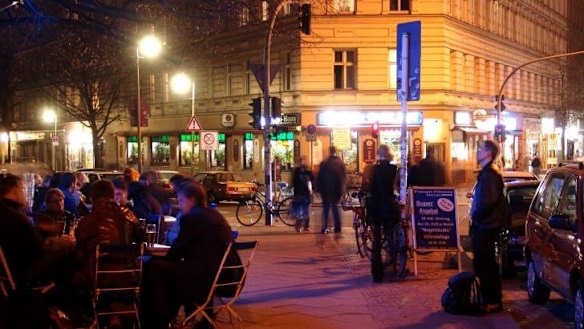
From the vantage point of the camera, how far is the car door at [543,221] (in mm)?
8211

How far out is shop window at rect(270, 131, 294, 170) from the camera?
123ft

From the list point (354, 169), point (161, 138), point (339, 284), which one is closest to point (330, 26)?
point (354, 169)

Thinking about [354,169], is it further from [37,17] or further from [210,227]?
[210,227]

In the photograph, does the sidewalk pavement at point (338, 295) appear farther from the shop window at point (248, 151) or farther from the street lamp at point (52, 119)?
the street lamp at point (52, 119)

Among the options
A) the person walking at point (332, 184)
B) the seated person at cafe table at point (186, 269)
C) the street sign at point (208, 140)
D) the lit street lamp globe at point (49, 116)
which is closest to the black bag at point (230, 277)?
the seated person at cafe table at point (186, 269)

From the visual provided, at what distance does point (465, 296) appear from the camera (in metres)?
8.03

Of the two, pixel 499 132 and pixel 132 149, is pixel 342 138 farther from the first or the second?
pixel 132 149

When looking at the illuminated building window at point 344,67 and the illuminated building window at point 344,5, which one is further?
the illuminated building window at point 344,67

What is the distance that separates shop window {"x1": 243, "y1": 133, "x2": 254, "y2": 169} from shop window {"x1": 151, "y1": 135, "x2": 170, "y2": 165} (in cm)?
692

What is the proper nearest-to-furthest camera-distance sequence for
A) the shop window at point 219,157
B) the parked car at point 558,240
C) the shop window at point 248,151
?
the parked car at point 558,240 → the shop window at point 248,151 → the shop window at point 219,157

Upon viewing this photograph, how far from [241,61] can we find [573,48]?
34.2 meters

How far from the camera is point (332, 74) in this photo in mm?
36625

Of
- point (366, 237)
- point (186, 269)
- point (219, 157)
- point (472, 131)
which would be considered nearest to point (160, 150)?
point (219, 157)

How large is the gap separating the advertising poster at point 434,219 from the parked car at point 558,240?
1.37 m
